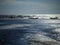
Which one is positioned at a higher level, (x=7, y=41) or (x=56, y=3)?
(x=56, y=3)

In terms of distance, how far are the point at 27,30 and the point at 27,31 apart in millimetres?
16

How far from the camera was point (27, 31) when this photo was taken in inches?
60.1

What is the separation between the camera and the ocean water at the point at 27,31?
142 centimetres

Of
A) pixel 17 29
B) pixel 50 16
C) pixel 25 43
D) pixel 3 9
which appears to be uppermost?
pixel 3 9

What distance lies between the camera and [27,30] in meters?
1.54

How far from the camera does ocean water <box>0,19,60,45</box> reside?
142 cm

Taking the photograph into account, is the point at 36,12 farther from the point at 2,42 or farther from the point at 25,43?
the point at 2,42

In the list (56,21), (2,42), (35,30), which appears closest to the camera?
(2,42)

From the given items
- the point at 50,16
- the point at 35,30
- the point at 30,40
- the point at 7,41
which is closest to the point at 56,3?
the point at 50,16

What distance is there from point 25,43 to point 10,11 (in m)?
0.46

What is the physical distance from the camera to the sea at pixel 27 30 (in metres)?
1.42

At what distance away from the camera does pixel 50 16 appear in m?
1.61

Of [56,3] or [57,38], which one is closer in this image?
[57,38]

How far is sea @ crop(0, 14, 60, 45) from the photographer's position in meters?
1.42
